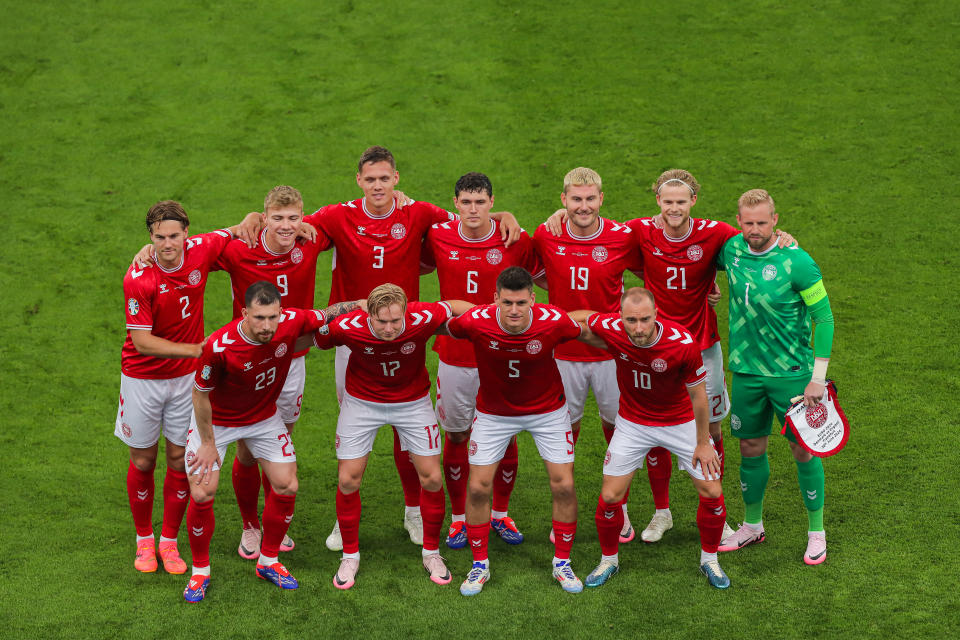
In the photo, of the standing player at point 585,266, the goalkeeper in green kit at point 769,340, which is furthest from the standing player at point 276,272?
the goalkeeper in green kit at point 769,340

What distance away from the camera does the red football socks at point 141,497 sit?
22.9 ft

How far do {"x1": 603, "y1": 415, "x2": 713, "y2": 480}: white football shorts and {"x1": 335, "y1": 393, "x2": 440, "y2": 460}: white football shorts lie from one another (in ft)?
3.79

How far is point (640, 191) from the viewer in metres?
11.5

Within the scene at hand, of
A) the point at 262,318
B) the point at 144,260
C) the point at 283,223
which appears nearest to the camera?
the point at 262,318

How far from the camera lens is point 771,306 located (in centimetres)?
652

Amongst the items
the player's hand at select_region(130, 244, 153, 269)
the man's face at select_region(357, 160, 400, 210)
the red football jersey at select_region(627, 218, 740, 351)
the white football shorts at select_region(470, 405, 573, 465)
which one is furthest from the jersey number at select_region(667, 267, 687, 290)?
the player's hand at select_region(130, 244, 153, 269)

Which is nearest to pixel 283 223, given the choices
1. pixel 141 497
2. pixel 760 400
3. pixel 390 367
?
pixel 390 367

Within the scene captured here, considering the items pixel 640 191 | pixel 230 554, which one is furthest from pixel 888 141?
pixel 230 554

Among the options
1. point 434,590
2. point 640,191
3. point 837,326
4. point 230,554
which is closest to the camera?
point 434,590

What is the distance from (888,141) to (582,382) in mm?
6662

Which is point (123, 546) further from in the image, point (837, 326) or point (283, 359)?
point (837, 326)

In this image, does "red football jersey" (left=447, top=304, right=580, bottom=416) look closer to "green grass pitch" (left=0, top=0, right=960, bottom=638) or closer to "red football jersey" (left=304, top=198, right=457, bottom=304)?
"red football jersey" (left=304, top=198, right=457, bottom=304)

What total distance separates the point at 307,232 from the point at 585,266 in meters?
1.86

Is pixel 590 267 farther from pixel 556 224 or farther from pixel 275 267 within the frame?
pixel 275 267
